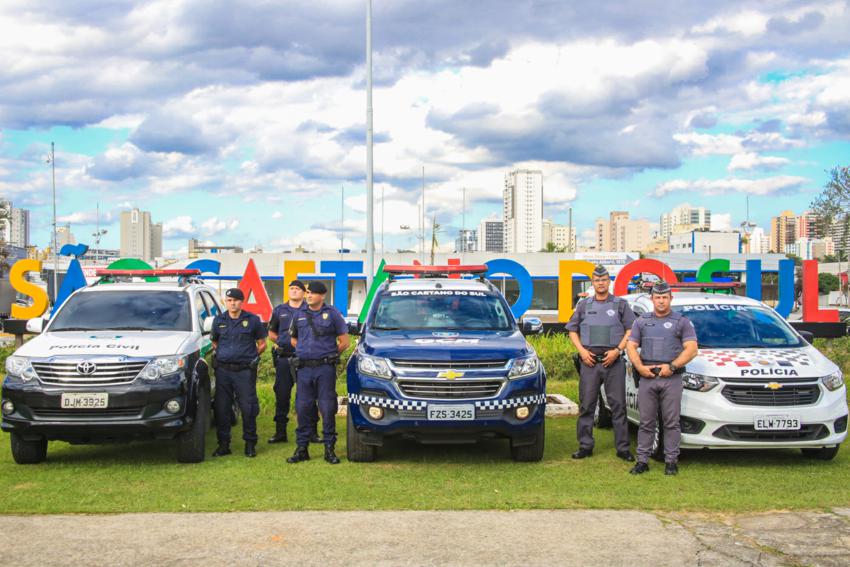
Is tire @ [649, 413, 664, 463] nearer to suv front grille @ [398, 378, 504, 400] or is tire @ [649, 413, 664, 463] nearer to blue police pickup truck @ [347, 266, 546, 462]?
blue police pickup truck @ [347, 266, 546, 462]

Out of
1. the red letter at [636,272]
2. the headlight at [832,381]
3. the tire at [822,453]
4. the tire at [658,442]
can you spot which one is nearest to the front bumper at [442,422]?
the tire at [658,442]

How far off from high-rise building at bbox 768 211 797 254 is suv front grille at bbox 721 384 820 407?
515ft

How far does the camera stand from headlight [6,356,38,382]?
825cm

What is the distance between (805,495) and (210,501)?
5017 mm

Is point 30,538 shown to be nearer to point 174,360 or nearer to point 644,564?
point 174,360

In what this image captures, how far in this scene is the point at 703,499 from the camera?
23.2 feet

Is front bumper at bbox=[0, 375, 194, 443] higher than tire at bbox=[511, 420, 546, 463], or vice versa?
front bumper at bbox=[0, 375, 194, 443]

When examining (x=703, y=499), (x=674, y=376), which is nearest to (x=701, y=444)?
(x=674, y=376)

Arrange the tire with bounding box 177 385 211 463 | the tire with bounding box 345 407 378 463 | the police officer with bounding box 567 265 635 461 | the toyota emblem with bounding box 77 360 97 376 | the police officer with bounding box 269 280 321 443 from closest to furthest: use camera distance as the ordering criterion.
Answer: the toyota emblem with bounding box 77 360 97 376 → the tire with bounding box 345 407 378 463 → the tire with bounding box 177 385 211 463 → the police officer with bounding box 567 265 635 461 → the police officer with bounding box 269 280 321 443

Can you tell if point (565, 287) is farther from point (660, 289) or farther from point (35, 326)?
point (35, 326)

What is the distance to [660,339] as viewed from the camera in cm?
828

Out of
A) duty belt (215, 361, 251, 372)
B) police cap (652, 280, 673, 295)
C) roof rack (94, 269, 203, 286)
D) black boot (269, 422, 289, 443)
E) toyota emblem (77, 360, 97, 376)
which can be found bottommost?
black boot (269, 422, 289, 443)

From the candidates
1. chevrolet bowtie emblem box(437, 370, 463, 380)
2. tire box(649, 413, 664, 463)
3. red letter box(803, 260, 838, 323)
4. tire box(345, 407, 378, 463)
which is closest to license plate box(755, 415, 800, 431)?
tire box(649, 413, 664, 463)

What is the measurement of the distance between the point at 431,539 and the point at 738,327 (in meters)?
5.10
